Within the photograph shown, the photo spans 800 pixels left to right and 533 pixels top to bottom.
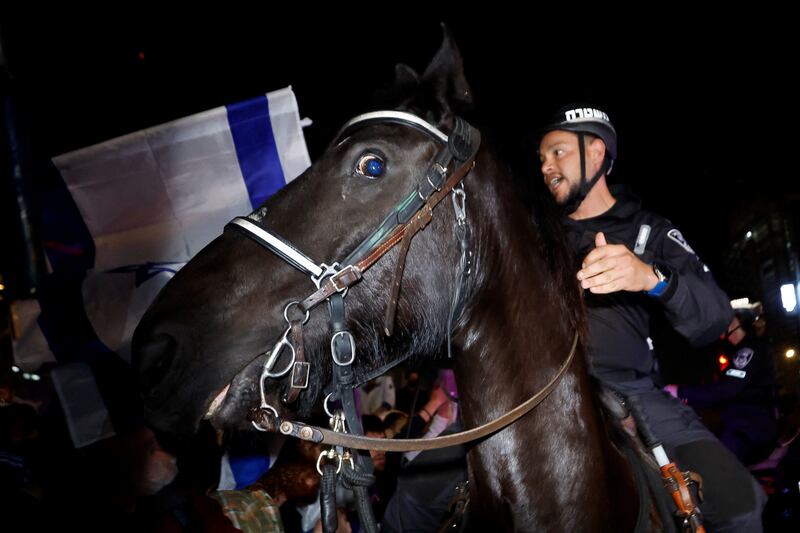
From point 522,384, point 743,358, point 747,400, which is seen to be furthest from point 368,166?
point 747,400

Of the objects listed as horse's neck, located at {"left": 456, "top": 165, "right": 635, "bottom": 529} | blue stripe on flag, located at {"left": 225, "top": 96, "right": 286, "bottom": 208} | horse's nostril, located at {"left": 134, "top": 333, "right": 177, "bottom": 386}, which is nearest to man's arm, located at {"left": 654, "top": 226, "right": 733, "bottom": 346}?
horse's neck, located at {"left": 456, "top": 165, "right": 635, "bottom": 529}

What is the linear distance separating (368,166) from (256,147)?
3.03 m

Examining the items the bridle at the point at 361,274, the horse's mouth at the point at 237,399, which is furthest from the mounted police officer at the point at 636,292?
the horse's mouth at the point at 237,399

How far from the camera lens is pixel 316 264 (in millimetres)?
1798

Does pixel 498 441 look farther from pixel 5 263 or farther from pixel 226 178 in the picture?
pixel 5 263

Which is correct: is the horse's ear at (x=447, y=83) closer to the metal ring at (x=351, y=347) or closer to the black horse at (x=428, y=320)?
the black horse at (x=428, y=320)

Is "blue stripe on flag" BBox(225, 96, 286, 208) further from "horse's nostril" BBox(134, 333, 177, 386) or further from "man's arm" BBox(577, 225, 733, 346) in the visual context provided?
"man's arm" BBox(577, 225, 733, 346)

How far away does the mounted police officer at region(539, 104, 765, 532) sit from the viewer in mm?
2283

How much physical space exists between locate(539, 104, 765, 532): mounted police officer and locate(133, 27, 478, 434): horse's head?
73 cm

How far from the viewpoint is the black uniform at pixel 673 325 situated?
7.97 ft

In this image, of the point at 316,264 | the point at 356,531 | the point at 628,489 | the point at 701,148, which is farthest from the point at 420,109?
the point at 701,148

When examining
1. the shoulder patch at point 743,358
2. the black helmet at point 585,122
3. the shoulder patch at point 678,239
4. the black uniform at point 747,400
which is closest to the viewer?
the shoulder patch at point 678,239

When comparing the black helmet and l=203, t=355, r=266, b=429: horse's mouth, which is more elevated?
the black helmet

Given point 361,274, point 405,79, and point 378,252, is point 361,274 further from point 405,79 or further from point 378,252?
point 405,79
